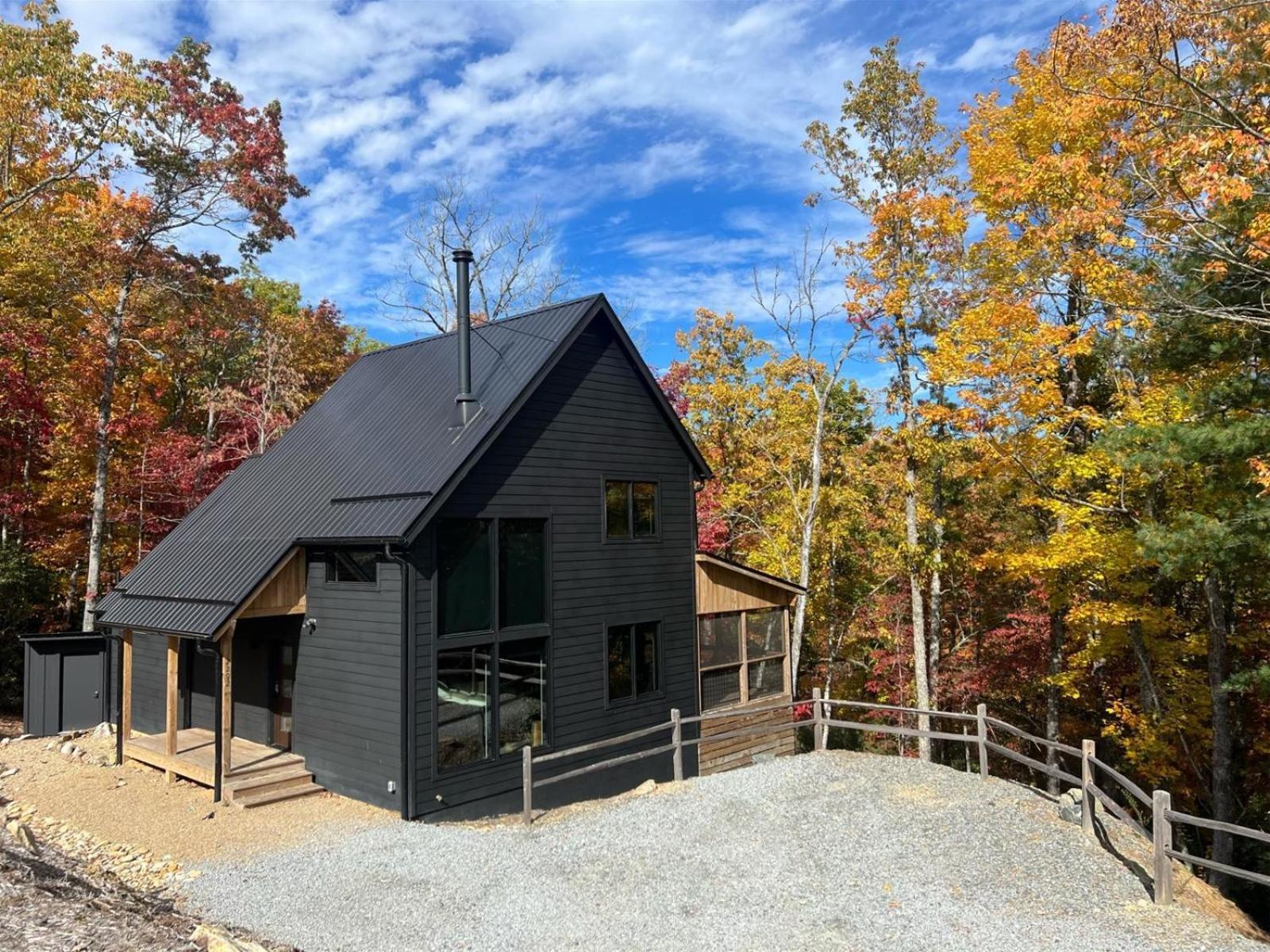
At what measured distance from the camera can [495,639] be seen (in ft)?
37.3

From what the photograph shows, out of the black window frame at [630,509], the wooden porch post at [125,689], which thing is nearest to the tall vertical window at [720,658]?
the black window frame at [630,509]

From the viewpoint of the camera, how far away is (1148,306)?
→ 1291 centimetres

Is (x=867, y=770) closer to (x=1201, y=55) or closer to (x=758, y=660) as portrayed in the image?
(x=758, y=660)

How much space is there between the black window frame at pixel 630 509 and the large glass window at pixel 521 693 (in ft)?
7.30

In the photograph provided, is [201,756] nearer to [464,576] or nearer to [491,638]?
[491,638]

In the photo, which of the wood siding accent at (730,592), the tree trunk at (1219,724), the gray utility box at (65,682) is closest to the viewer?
the tree trunk at (1219,724)

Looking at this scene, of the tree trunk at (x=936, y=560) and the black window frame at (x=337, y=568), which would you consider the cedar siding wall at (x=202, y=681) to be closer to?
the black window frame at (x=337, y=568)

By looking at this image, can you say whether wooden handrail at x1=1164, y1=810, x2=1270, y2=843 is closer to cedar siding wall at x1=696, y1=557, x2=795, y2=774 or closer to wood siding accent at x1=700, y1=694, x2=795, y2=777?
cedar siding wall at x1=696, y1=557, x2=795, y2=774

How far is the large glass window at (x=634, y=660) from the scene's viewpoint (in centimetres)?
1323

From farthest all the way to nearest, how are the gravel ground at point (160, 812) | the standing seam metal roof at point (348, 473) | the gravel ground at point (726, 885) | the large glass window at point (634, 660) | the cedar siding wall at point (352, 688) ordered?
the large glass window at point (634, 660), the standing seam metal roof at point (348, 473), the cedar siding wall at point (352, 688), the gravel ground at point (160, 812), the gravel ground at point (726, 885)

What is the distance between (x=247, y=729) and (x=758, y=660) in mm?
9307

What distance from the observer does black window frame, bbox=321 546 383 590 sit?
426 inches

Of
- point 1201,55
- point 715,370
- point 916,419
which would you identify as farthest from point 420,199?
point 1201,55

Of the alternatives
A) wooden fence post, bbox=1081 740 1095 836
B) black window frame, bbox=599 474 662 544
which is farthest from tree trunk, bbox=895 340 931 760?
wooden fence post, bbox=1081 740 1095 836
